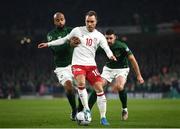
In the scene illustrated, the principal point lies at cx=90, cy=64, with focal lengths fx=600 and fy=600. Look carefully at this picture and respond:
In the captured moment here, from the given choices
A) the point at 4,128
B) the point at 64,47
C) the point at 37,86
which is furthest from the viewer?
the point at 37,86

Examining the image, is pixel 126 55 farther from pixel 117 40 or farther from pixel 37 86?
pixel 37 86

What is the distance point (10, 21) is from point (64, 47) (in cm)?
3432

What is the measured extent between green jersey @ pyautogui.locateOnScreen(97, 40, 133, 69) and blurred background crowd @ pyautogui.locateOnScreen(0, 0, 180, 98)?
1134 inches

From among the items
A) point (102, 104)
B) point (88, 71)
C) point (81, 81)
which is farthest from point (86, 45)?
point (102, 104)

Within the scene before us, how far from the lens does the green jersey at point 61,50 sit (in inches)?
603

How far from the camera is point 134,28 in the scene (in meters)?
48.2

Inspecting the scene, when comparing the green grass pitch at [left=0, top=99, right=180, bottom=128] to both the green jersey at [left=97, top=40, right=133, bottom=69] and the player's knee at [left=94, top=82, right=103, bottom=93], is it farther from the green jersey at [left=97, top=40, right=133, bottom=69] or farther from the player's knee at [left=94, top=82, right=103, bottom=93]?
the green jersey at [left=97, top=40, right=133, bottom=69]

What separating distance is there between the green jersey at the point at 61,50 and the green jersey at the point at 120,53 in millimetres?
1175

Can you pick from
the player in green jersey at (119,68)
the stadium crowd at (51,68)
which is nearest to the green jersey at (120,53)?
the player in green jersey at (119,68)

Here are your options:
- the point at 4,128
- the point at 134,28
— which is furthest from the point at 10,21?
the point at 4,128

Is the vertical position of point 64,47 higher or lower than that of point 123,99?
higher

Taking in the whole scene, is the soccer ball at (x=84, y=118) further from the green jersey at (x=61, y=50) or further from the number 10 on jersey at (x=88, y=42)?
the green jersey at (x=61, y=50)

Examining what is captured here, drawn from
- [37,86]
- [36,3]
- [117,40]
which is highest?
[36,3]

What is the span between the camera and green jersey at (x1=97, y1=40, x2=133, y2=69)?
15.5 meters
